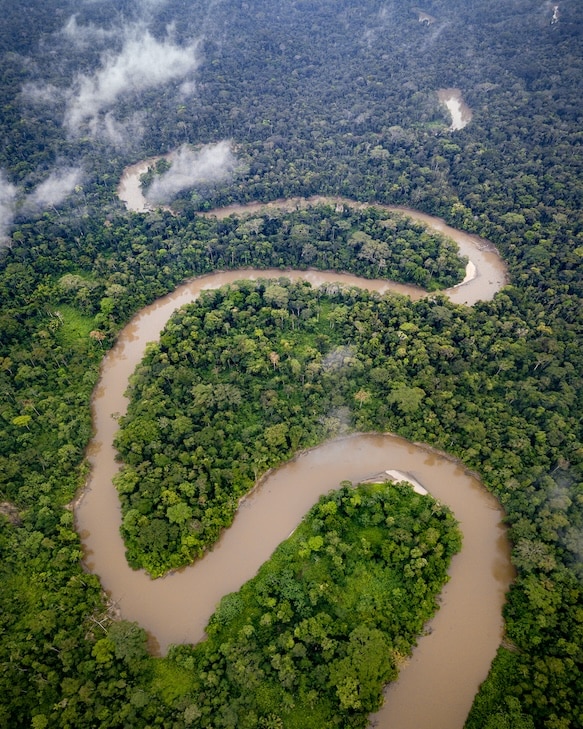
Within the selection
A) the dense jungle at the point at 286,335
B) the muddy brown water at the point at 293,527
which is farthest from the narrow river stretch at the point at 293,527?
A: the dense jungle at the point at 286,335

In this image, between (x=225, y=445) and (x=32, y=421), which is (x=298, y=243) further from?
(x=32, y=421)

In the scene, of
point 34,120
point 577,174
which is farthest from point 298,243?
point 34,120

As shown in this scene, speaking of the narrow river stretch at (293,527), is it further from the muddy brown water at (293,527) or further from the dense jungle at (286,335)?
the dense jungle at (286,335)

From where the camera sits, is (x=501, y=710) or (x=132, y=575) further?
(x=132, y=575)

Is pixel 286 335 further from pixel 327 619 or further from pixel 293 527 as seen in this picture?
pixel 327 619

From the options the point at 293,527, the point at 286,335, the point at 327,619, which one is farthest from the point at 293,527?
the point at 286,335
